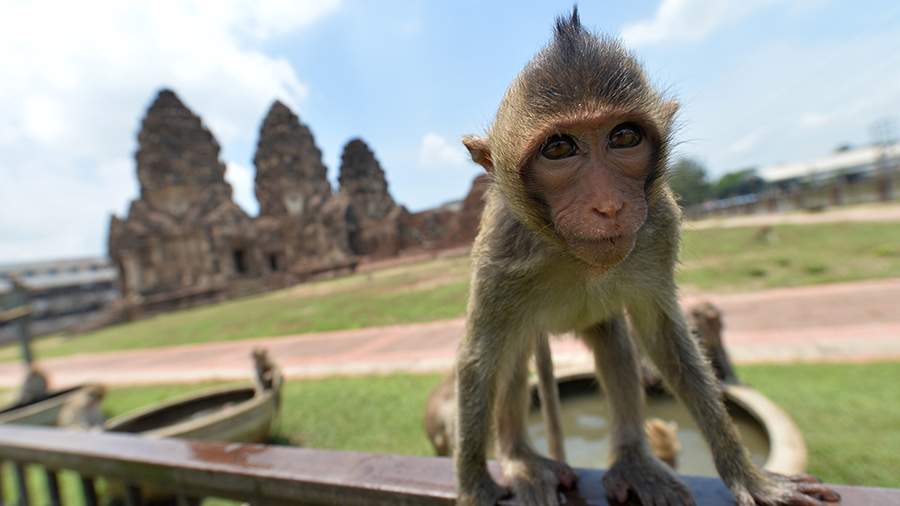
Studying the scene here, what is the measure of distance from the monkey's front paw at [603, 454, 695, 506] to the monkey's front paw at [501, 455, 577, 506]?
135mm

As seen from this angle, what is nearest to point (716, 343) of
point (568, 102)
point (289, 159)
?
point (568, 102)

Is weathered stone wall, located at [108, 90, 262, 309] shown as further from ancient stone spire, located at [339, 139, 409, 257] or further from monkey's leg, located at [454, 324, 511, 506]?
monkey's leg, located at [454, 324, 511, 506]

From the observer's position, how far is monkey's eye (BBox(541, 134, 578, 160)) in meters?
1.28

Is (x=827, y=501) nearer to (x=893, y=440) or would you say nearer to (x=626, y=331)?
(x=626, y=331)

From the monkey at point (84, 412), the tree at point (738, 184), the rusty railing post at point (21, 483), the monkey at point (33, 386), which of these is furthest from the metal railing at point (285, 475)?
the tree at point (738, 184)

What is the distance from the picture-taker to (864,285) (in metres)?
9.47

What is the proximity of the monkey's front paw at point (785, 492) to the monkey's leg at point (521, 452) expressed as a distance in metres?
0.49

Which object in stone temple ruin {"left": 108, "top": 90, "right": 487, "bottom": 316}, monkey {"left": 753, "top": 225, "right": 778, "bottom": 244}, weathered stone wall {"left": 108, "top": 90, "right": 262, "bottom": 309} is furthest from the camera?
weathered stone wall {"left": 108, "top": 90, "right": 262, "bottom": 309}

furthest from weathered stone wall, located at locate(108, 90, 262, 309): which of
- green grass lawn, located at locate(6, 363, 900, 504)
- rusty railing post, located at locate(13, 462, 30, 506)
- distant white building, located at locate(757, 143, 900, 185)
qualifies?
distant white building, located at locate(757, 143, 900, 185)

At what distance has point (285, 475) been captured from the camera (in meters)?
1.44

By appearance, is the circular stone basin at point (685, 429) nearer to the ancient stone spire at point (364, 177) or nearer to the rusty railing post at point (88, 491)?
the ancient stone spire at point (364, 177)

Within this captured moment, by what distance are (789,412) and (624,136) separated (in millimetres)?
4193

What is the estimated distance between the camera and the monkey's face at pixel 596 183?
119 cm

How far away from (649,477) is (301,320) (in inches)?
534
